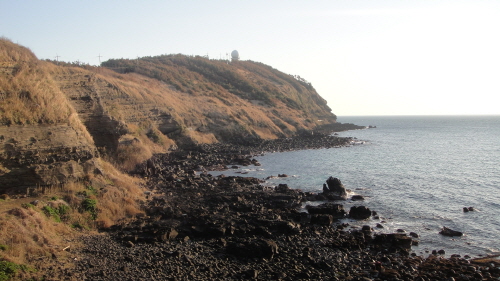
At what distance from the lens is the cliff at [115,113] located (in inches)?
750

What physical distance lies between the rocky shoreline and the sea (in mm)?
1727

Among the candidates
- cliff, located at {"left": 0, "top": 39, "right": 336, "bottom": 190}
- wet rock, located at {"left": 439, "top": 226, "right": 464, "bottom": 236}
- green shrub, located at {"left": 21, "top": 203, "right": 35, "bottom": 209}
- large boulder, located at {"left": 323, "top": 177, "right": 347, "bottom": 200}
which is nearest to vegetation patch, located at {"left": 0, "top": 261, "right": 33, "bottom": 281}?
green shrub, located at {"left": 21, "top": 203, "right": 35, "bottom": 209}

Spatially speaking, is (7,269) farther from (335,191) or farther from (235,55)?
(235,55)

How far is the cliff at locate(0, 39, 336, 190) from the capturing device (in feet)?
62.5

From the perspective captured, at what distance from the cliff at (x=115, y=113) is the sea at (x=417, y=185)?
11.4 metres

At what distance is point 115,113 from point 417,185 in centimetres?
3382

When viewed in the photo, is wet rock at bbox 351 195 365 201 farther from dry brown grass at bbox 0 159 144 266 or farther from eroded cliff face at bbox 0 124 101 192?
eroded cliff face at bbox 0 124 101 192

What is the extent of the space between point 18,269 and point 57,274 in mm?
1147

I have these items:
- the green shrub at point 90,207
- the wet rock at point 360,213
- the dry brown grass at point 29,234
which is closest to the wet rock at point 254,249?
the dry brown grass at point 29,234

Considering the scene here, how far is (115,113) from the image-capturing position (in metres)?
43.1

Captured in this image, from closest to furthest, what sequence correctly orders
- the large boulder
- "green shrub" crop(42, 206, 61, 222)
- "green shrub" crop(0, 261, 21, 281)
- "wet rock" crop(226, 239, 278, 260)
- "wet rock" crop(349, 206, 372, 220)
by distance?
"green shrub" crop(0, 261, 21, 281), "wet rock" crop(226, 239, 278, 260), "green shrub" crop(42, 206, 61, 222), "wet rock" crop(349, 206, 372, 220), the large boulder

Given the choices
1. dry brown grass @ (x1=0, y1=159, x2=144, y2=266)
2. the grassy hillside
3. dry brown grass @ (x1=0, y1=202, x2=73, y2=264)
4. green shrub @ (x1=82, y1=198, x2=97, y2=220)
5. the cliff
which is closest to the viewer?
dry brown grass @ (x1=0, y1=202, x2=73, y2=264)

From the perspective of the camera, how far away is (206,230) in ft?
57.6

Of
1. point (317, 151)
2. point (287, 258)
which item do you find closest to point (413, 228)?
point (287, 258)
